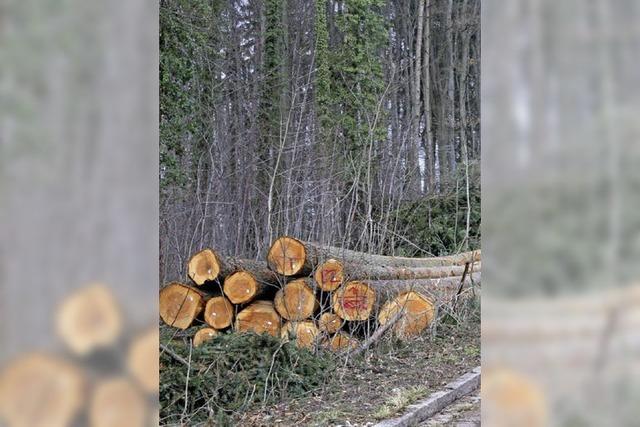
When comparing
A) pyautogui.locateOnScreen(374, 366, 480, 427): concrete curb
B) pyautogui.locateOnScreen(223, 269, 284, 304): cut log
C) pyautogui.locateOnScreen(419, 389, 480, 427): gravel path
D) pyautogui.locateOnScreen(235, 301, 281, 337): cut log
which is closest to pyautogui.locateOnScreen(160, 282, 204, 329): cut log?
pyautogui.locateOnScreen(223, 269, 284, 304): cut log

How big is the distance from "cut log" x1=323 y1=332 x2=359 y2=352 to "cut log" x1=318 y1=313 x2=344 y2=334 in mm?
67

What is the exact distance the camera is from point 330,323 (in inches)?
226

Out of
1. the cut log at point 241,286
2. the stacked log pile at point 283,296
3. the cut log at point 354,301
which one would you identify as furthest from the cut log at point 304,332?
the cut log at point 241,286

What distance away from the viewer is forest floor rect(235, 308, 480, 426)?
169 inches

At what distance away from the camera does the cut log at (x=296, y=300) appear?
18.7ft

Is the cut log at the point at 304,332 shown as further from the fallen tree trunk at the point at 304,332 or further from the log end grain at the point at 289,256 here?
the log end grain at the point at 289,256

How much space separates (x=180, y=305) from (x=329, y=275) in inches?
54.9

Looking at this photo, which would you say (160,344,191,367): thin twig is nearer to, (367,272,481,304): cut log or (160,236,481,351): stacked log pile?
(160,236,481,351): stacked log pile

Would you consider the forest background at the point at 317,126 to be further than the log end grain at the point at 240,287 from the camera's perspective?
Yes
